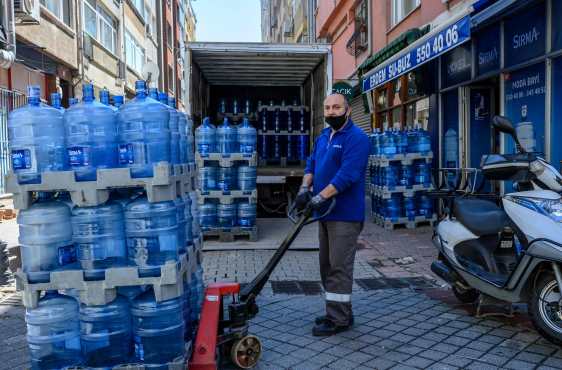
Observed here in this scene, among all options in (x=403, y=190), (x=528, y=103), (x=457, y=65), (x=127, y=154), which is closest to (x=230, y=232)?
(x=403, y=190)

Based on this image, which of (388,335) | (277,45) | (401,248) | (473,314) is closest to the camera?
(388,335)

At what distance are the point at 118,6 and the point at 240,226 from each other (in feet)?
59.9

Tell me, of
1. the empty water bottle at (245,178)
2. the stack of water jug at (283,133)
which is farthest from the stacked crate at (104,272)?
the stack of water jug at (283,133)

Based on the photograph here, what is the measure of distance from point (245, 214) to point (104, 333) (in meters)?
5.56

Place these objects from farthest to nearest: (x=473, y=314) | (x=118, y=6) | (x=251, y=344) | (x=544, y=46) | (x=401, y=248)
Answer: (x=118, y=6), (x=401, y=248), (x=544, y=46), (x=473, y=314), (x=251, y=344)

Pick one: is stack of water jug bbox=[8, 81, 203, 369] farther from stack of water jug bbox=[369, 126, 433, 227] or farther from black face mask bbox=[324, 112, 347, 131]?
stack of water jug bbox=[369, 126, 433, 227]

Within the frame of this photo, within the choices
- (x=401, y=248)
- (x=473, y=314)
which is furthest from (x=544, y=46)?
(x=473, y=314)

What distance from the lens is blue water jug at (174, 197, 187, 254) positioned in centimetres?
349

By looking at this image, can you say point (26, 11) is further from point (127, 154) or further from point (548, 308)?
point (548, 308)

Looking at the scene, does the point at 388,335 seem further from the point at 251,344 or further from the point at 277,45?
the point at 277,45

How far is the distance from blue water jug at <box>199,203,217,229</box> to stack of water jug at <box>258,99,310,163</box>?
3.49 m

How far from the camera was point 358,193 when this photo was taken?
4.50 m

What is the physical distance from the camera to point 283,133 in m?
11.9

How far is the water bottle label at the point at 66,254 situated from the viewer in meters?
3.14
